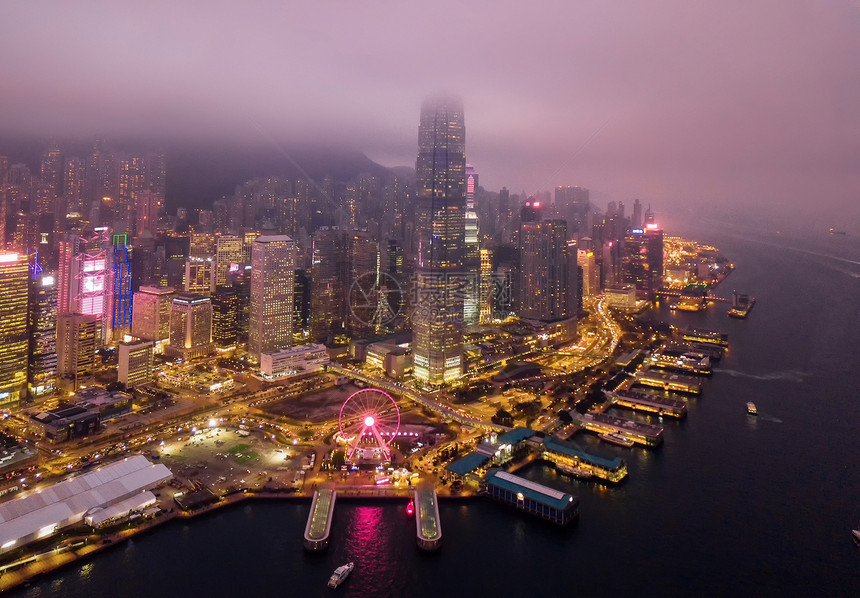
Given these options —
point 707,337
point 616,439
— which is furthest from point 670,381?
point 707,337

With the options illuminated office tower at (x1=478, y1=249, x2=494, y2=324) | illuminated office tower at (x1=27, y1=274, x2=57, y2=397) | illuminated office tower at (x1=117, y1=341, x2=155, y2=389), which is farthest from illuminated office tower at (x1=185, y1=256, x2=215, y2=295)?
illuminated office tower at (x1=478, y1=249, x2=494, y2=324)

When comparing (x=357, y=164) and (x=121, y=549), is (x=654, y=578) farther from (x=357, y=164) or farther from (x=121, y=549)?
(x=357, y=164)

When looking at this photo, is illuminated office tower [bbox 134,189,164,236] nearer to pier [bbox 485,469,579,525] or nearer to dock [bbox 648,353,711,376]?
dock [bbox 648,353,711,376]

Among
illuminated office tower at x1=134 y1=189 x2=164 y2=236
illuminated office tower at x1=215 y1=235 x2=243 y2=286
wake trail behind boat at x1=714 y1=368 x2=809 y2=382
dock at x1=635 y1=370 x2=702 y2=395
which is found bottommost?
dock at x1=635 y1=370 x2=702 y2=395

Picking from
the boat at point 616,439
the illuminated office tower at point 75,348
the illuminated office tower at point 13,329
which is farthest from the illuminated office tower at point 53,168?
the boat at point 616,439

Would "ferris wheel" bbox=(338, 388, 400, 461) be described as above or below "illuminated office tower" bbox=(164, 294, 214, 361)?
below

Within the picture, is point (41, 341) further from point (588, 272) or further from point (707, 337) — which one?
point (588, 272)

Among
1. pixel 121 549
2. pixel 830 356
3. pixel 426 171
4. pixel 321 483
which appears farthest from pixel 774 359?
pixel 121 549
